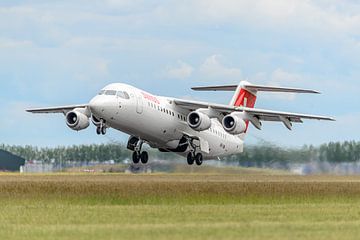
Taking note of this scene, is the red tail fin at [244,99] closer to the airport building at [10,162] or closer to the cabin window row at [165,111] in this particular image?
the cabin window row at [165,111]

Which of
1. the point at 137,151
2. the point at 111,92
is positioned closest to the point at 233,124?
the point at 137,151

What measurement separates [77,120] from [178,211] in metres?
26.1

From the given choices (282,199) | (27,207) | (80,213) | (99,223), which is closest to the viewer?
(99,223)

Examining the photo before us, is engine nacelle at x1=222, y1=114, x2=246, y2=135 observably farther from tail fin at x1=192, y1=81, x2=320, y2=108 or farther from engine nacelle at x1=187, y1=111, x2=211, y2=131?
tail fin at x1=192, y1=81, x2=320, y2=108

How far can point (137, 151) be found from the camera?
171ft

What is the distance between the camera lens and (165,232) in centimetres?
1916

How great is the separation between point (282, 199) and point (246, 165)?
19877 millimetres

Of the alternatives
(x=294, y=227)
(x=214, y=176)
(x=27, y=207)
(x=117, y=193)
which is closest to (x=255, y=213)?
(x=294, y=227)

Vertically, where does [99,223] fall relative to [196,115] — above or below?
Answer: below

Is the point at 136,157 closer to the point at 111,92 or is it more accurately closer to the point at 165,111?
the point at 165,111

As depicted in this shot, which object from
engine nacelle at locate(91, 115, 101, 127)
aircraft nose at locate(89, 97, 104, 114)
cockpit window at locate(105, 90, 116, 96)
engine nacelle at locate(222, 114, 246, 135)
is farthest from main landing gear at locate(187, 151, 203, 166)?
aircraft nose at locate(89, 97, 104, 114)

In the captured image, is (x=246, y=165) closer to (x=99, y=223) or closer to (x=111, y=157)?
(x=111, y=157)

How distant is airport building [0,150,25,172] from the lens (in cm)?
7275

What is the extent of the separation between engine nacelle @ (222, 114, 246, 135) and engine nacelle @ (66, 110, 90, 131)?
7696 millimetres
